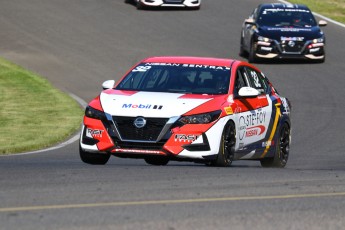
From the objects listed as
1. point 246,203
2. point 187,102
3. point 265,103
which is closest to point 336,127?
point 265,103

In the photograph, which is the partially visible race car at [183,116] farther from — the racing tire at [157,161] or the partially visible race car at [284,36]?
the partially visible race car at [284,36]

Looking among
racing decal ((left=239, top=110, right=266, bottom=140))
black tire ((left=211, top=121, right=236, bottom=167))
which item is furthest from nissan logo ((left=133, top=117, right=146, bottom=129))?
racing decal ((left=239, top=110, right=266, bottom=140))

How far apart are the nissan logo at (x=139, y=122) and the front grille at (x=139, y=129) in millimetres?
31

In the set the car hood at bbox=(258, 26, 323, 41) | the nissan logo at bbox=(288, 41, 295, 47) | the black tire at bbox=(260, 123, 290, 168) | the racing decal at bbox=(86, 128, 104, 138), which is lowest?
the nissan logo at bbox=(288, 41, 295, 47)

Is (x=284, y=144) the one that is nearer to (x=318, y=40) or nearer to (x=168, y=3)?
(x=318, y=40)

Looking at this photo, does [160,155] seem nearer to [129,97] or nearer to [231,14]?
[129,97]

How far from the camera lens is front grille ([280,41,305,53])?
103ft

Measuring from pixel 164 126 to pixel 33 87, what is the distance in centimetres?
1248

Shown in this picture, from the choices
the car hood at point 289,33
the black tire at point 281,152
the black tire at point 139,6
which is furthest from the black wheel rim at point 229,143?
the black tire at point 139,6

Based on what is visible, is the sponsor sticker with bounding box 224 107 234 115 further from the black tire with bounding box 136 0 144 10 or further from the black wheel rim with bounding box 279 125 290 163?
the black tire with bounding box 136 0 144 10

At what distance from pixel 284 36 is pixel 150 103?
16.9 m

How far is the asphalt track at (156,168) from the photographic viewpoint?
9.95m

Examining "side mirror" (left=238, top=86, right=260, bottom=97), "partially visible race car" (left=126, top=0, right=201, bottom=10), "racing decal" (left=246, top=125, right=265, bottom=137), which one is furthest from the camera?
"partially visible race car" (left=126, top=0, right=201, bottom=10)

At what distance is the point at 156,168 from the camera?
13859mm
